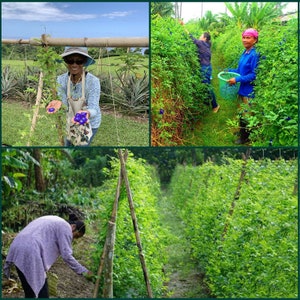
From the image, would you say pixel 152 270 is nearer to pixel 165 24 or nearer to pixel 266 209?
pixel 266 209

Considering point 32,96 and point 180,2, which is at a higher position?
point 180,2

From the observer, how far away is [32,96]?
5.16 m

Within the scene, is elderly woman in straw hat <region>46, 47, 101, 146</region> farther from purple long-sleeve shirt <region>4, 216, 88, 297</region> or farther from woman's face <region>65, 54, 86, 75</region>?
purple long-sleeve shirt <region>4, 216, 88, 297</region>

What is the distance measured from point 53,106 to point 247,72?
2.04 m

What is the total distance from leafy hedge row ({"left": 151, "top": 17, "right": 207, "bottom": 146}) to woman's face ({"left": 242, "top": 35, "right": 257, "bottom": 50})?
0.60 metres

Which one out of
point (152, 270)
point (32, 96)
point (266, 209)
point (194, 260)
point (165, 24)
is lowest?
point (194, 260)

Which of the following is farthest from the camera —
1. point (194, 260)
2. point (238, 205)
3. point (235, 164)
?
point (194, 260)

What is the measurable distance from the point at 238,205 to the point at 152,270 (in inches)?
43.3

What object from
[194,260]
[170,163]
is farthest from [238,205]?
[170,163]

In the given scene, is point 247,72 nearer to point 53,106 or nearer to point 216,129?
point 216,129

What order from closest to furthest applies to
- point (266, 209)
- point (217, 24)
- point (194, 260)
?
point (266, 209), point (217, 24), point (194, 260)

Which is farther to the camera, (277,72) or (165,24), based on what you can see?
(165,24)

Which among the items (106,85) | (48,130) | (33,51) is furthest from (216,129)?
(33,51)

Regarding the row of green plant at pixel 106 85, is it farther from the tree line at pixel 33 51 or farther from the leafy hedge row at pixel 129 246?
the leafy hedge row at pixel 129 246
